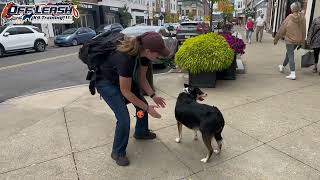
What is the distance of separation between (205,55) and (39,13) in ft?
73.9

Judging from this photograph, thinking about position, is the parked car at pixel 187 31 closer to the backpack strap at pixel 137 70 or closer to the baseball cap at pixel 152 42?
the backpack strap at pixel 137 70

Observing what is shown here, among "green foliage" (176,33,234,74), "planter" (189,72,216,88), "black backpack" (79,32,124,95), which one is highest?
"black backpack" (79,32,124,95)

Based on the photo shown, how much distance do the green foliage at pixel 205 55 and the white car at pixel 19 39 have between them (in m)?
11.9

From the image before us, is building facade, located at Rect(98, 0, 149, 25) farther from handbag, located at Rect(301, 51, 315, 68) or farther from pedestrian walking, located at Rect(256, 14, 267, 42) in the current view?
handbag, located at Rect(301, 51, 315, 68)

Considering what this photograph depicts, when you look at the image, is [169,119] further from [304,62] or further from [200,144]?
[304,62]

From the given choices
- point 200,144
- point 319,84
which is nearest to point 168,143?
point 200,144

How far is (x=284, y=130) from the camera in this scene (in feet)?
13.7

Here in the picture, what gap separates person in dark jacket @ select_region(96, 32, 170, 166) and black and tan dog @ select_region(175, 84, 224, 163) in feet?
1.14

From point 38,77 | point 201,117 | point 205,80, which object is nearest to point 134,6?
point 38,77

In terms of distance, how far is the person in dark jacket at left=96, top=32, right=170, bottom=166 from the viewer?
2.88m

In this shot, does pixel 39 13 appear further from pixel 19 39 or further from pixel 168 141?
pixel 168 141

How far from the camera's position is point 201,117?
130 inches

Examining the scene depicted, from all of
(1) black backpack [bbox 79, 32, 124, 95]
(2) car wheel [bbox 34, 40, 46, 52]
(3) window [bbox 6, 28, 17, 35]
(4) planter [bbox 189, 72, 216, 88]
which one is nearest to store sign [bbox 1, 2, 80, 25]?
(2) car wheel [bbox 34, 40, 46, 52]

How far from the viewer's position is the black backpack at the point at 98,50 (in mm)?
3070
